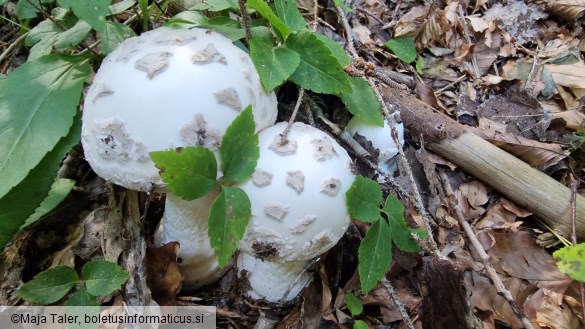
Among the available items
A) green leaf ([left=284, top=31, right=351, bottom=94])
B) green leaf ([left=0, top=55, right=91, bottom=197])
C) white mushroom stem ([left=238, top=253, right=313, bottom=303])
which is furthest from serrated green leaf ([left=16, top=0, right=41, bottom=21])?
white mushroom stem ([left=238, top=253, right=313, bottom=303])

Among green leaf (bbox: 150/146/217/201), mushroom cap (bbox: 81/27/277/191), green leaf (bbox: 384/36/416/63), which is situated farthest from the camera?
green leaf (bbox: 384/36/416/63)

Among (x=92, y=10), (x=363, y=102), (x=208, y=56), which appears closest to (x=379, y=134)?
(x=363, y=102)

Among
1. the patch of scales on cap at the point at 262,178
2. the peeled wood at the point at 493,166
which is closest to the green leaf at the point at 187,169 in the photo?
the patch of scales on cap at the point at 262,178

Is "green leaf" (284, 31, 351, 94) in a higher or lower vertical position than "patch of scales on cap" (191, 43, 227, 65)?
lower

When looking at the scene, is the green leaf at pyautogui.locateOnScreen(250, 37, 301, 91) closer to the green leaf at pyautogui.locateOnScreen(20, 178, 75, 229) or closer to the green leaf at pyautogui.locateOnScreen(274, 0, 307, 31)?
the green leaf at pyautogui.locateOnScreen(274, 0, 307, 31)

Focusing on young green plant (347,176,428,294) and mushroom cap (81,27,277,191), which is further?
young green plant (347,176,428,294)

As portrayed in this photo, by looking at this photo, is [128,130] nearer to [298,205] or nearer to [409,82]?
[298,205]

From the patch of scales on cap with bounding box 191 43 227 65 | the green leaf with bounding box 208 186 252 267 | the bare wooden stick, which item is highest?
the patch of scales on cap with bounding box 191 43 227 65

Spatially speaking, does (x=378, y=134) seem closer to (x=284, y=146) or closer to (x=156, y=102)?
(x=284, y=146)
